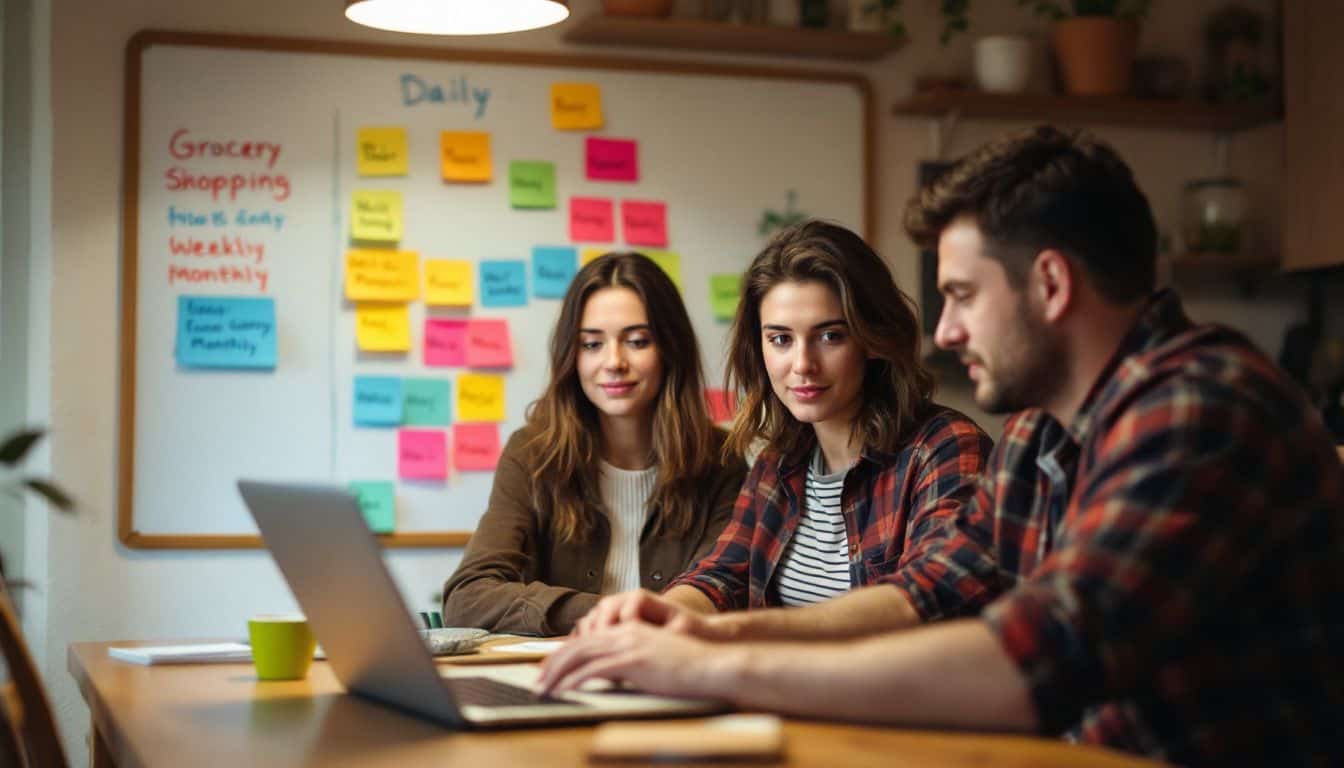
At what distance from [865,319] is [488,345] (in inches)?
56.2

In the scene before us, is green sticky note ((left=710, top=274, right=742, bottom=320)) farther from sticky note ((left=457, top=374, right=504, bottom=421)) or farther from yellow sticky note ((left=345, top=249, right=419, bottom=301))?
yellow sticky note ((left=345, top=249, right=419, bottom=301))

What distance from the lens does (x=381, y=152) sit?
3379 millimetres

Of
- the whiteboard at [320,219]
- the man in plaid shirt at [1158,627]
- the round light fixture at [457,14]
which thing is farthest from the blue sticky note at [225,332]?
the man in plaid shirt at [1158,627]

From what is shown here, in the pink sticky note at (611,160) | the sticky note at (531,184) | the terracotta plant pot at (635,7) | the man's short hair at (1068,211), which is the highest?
the terracotta plant pot at (635,7)

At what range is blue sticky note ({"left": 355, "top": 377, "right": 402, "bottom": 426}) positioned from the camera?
11.0ft

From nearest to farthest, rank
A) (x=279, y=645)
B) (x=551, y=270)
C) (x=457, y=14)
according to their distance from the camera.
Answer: (x=279, y=645) → (x=457, y=14) → (x=551, y=270)

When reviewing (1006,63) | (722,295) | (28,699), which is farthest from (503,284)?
(28,699)

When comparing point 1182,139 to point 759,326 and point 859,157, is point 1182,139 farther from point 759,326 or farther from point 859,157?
point 759,326

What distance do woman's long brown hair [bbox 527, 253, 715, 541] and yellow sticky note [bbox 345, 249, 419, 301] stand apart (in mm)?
648

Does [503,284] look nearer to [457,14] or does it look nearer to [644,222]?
[644,222]

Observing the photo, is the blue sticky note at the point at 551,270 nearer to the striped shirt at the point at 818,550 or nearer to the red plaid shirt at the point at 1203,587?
the striped shirt at the point at 818,550

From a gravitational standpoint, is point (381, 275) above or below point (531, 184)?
below

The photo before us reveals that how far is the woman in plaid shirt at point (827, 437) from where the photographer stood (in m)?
2.08

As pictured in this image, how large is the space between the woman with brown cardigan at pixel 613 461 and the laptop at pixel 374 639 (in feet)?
3.17
